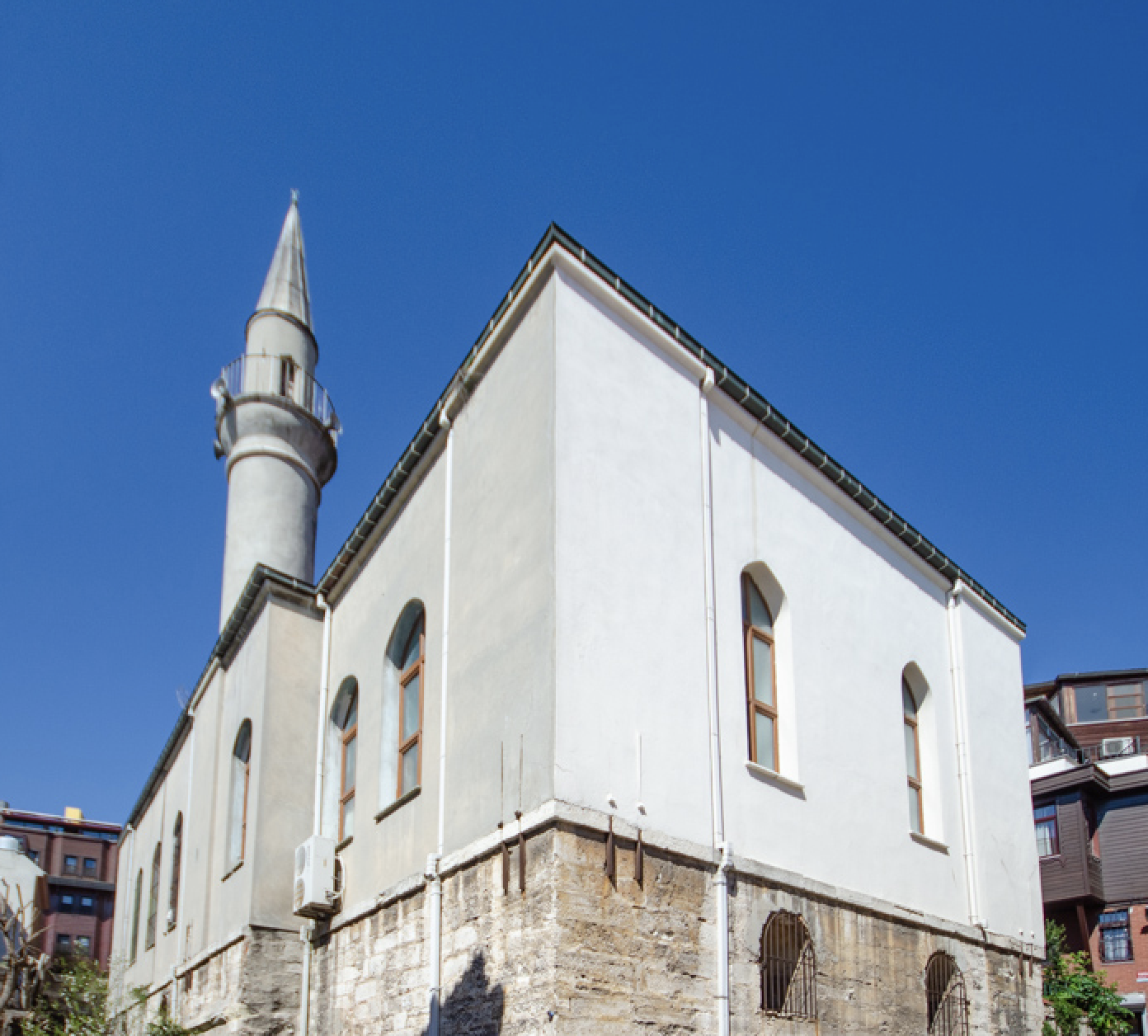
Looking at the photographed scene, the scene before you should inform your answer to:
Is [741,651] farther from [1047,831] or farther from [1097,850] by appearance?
[1097,850]

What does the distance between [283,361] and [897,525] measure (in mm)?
12801

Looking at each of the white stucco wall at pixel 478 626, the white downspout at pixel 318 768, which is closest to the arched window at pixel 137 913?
the white downspout at pixel 318 768

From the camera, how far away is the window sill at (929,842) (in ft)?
41.2

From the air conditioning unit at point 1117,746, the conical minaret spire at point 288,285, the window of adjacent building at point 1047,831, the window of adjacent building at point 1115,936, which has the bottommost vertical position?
the window of adjacent building at point 1115,936

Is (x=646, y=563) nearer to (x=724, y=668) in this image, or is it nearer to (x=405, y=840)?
(x=724, y=668)

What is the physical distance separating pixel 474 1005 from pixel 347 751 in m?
4.99

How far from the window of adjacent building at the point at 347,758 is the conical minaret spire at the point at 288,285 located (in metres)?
11.3

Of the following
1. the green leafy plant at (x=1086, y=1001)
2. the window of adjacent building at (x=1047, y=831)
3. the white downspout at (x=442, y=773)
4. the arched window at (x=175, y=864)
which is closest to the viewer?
the white downspout at (x=442, y=773)

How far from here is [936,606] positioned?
14.5 metres

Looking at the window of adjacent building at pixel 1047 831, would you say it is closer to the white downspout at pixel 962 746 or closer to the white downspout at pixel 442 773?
the white downspout at pixel 962 746

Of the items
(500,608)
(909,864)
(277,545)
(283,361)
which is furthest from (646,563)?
(283,361)

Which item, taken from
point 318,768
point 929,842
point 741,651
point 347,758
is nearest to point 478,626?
point 741,651

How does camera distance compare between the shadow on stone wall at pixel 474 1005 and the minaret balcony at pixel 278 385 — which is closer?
the shadow on stone wall at pixel 474 1005

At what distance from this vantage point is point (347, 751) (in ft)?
44.7
